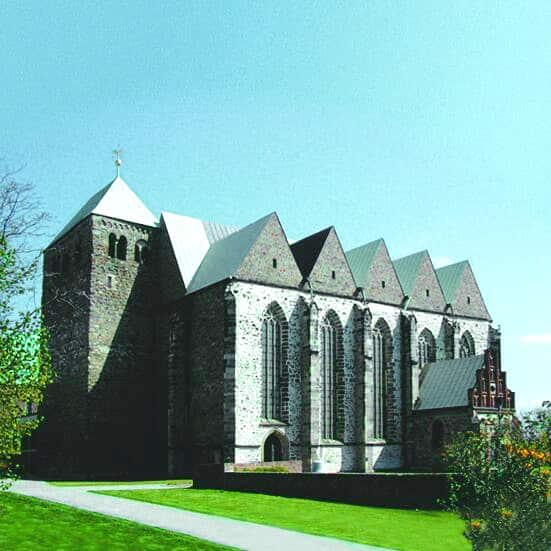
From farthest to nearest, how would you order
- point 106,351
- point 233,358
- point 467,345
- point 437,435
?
point 467,345 < point 437,435 < point 106,351 < point 233,358

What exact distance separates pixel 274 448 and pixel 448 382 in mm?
13581

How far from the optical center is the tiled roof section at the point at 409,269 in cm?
5531

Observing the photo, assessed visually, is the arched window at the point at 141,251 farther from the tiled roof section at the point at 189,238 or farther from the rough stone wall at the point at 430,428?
the rough stone wall at the point at 430,428

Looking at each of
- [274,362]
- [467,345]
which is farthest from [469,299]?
[274,362]

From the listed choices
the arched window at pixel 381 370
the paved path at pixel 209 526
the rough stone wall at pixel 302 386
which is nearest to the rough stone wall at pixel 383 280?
the arched window at pixel 381 370

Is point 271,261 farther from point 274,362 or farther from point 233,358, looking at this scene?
point 233,358

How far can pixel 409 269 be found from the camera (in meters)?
57.3

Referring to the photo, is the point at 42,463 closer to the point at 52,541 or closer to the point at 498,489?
the point at 52,541

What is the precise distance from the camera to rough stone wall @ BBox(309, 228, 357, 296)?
158 feet

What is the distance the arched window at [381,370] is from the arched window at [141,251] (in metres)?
17.3

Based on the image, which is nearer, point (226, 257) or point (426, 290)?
point (226, 257)

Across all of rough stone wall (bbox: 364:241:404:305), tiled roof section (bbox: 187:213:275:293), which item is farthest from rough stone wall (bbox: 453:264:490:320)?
tiled roof section (bbox: 187:213:275:293)

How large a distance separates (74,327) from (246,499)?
24540 mm

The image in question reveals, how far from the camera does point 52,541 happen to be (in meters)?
16.4
